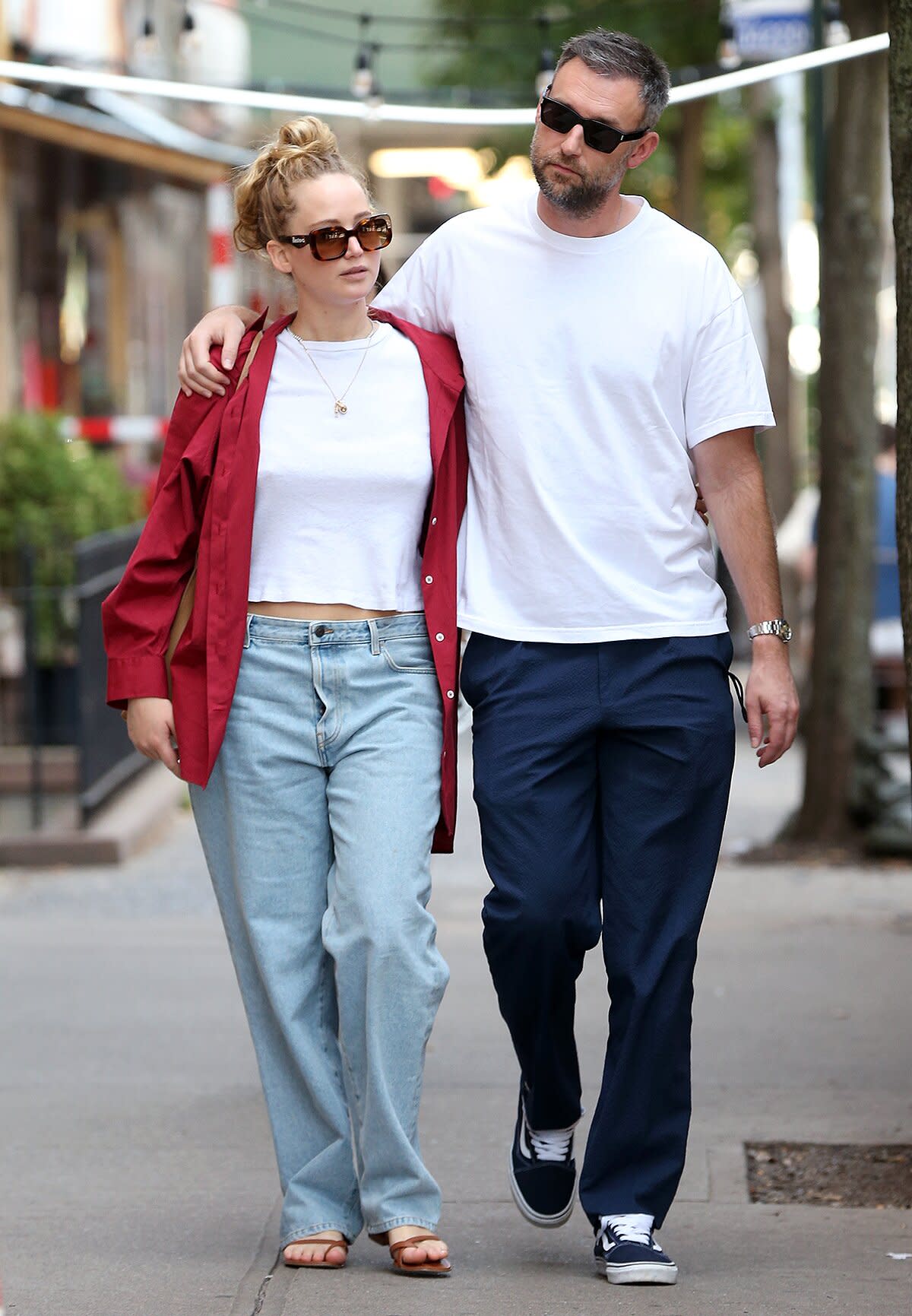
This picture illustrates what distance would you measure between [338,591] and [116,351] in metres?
13.1

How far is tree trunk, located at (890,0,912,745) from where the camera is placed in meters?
3.97

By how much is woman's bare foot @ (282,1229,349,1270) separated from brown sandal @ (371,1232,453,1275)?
0.27ft

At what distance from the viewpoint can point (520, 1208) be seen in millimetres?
3881

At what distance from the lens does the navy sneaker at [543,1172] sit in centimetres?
384

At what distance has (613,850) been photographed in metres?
3.72

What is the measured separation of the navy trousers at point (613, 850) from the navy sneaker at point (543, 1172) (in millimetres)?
111

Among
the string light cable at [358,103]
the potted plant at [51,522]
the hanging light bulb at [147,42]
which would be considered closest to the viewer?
the string light cable at [358,103]

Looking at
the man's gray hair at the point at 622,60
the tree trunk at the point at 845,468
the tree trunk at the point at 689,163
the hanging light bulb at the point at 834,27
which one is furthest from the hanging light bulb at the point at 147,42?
the tree trunk at the point at 689,163

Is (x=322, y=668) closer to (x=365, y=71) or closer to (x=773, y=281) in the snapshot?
(x=365, y=71)

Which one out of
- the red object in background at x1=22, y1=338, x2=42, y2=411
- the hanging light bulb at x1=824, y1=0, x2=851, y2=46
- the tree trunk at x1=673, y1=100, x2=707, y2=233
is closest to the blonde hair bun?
the hanging light bulb at x1=824, y1=0, x2=851, y2=46

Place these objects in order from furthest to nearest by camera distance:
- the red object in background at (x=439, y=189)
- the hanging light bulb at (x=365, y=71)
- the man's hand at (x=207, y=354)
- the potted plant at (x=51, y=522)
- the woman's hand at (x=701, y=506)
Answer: the red object in background at (x=439, y=189) < the potted plant at (x=51, y=522) < the hanging light bulb at (x=365, y=71) < the woman's hand at (x=701, y=506) < the man's hand at (x=207, y=354)

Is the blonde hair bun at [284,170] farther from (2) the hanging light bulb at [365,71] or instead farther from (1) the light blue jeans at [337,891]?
(2) the hanging light bulb at [365,71]

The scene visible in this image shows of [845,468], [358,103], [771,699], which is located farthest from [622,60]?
[845,468]

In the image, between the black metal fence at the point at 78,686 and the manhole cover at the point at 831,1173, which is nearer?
the manhole cover at the point at 831,1173
